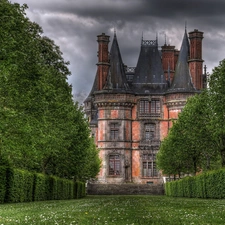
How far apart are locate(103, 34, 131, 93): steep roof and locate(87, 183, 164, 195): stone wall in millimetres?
16233

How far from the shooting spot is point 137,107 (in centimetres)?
9675

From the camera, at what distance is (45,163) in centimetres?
5019

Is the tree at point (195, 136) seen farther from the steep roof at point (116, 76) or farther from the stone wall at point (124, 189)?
the steep roof at point (116, 76)

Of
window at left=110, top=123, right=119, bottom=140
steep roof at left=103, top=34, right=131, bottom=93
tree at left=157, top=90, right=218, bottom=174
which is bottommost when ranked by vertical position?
tree at left=157, top=90, right=218, bottom=174

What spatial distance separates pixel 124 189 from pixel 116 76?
20.1 meters

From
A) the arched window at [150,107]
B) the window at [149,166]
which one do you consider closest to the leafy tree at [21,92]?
the window at [149,166]

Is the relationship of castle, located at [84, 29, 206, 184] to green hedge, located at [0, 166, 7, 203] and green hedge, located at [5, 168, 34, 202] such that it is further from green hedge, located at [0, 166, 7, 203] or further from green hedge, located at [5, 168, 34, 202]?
green hedge, located at [0, 166, 7, 203]

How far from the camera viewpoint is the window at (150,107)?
318 ft

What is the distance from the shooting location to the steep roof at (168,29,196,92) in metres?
94.5

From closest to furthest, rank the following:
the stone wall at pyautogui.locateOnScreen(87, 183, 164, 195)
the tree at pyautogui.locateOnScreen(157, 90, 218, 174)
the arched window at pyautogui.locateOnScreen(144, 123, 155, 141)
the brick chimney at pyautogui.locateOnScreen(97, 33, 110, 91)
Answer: the tree at pyautogui.locateOnScreen(157, 90, 218, 174) → the stone wall at pyautogui.locateOnScreen(87, 183, 164, 195) → the brick chimney at pyautogui.locateOnScreen(97, 33, 110, 91) → the arched window at pyautogui.locateOnScreen(144, 123, 155, 141)

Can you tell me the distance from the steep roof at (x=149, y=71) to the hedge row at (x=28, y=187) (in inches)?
1850

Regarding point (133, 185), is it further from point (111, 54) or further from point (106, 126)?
point (111, 54)

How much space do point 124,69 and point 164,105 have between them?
1011cm

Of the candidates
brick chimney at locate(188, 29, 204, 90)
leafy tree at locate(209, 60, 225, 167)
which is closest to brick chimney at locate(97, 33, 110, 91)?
brick chimney at locate(188, 29, 204, 90)
